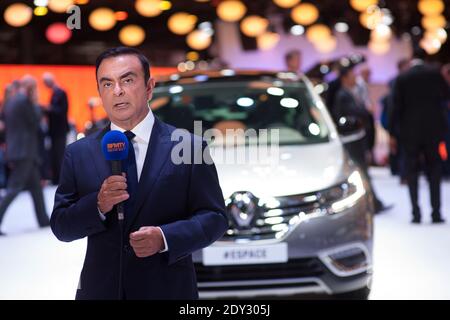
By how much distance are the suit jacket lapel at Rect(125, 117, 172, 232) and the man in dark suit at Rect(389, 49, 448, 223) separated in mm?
6302

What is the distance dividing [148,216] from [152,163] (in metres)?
0.14

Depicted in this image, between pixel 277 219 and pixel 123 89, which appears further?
pixel 277 219

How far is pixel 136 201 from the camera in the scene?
2201mm

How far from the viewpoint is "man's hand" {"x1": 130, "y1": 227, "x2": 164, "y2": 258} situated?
2.05m

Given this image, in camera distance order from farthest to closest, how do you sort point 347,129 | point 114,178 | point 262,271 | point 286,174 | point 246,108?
point 246,108 < point 347,129 < point 286,174 < point 262,271 < point 114,178

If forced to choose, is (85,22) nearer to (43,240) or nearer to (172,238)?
(43,240)

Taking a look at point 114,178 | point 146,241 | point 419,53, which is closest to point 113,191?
point 114,178

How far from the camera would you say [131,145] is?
2229mm

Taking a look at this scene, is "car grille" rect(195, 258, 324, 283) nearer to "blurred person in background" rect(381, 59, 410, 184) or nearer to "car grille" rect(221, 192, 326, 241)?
"car grille" rect(221, 192, 326, 241)

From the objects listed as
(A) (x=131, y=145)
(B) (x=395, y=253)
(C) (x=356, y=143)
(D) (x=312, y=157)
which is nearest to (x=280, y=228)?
(D) (x=312, y=157)

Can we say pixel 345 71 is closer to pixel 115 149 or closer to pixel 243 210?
pixel 243 210

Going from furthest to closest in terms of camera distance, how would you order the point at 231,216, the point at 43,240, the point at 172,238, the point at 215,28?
the point at 215,28, the point at 43,240, the point at 231,216, the point at 172,238

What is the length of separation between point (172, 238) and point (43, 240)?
6256 millimetres

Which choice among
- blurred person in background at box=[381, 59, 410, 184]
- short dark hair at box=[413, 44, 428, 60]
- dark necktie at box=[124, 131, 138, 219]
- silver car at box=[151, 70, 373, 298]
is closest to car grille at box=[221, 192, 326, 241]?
silver car at box=[151, 70, 373, 298]
